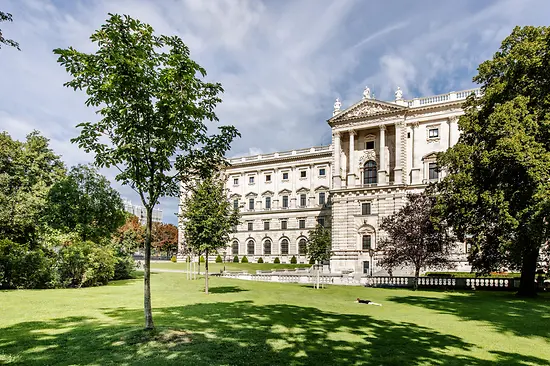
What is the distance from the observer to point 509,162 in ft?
71.4

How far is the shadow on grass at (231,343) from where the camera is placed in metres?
7.59

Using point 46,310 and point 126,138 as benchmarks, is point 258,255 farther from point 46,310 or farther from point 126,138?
point 126,138

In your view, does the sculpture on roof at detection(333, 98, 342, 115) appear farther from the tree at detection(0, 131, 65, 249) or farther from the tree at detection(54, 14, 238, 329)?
the tree at detection(54, 14, 238, 329)

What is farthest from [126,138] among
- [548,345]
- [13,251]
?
[13,251]

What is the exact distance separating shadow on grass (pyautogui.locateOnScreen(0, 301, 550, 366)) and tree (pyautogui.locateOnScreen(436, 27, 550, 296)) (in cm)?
1269

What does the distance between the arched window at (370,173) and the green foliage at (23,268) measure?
141ft

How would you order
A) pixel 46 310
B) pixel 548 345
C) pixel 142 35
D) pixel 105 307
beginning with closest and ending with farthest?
pixel 142 35
pixel 548 345
pixel 46 310
pixel 105 307

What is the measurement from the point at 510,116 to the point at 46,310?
81.3ft

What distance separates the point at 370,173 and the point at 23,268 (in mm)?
45136

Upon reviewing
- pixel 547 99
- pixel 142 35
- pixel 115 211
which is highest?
pixel 547 99

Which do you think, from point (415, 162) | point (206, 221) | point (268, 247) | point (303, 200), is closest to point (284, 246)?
point (268, 247)

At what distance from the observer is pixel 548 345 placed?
9.93 metres

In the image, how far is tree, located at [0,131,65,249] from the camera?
2858 centimetres

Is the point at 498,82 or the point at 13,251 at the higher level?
the point at 498,82
